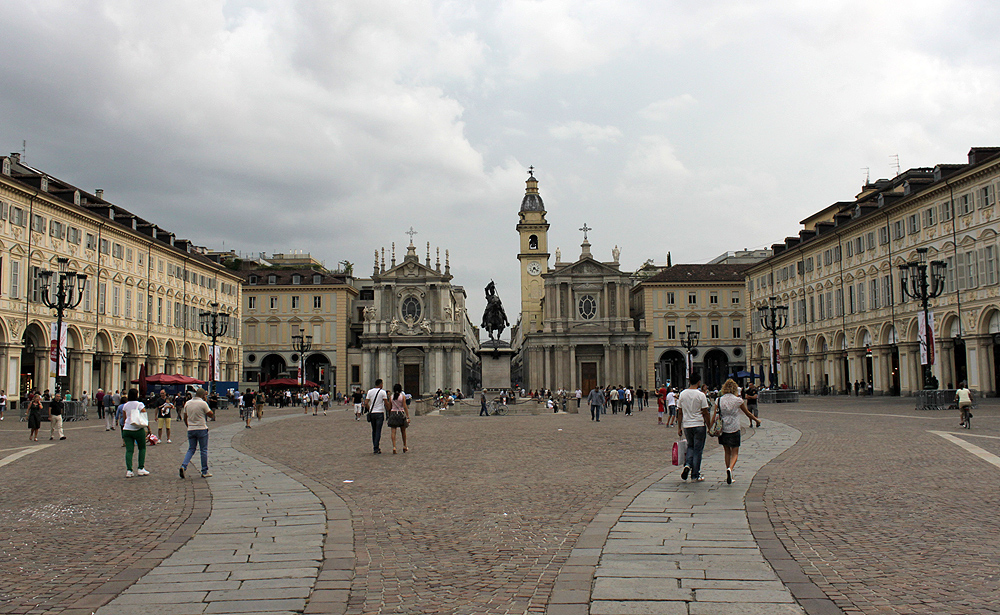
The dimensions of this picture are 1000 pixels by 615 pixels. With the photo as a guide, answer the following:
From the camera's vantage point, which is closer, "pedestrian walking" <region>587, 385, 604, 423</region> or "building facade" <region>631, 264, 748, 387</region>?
"pedestrian walking" <region>587, 385, 604, 423</region>

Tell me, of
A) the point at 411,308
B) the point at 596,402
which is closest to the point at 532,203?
the point at 411,308

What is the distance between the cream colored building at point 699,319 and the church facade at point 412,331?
2023cm

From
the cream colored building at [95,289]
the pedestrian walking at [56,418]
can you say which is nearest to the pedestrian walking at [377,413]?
the pedestrian walking at [56,418]

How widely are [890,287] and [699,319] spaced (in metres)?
34.6

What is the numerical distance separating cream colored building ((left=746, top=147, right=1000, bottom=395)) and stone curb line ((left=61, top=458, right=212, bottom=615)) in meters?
42.6

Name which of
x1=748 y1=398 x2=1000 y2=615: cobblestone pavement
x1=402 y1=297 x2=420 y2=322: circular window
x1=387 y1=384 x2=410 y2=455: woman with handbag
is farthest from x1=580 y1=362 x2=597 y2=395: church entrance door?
x1=387 y1=384 x2=410 y2=455: woman with handbag

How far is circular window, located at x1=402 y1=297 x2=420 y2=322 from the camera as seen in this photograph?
90.8m

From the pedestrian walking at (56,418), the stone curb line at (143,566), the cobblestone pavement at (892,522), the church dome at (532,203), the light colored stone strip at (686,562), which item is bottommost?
the cobblestone pavement at (892,522)

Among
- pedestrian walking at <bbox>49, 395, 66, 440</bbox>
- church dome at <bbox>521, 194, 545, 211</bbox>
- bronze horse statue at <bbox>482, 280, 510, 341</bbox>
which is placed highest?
church dome at <bbox>521, 194, 545, 211</bbox>

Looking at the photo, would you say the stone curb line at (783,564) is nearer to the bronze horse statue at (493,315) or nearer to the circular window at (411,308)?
the bronze horse statue at (493,315)

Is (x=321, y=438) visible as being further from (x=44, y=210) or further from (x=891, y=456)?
(x=44, y=210)

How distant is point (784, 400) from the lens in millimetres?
50625

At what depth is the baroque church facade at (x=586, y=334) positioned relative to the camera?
288 ft

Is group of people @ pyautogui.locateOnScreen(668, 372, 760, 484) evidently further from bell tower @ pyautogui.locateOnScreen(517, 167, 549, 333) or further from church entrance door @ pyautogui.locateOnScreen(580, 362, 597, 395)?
bell tower @ pyautogui.locateOnScreen(517, 167, 549, 333)
